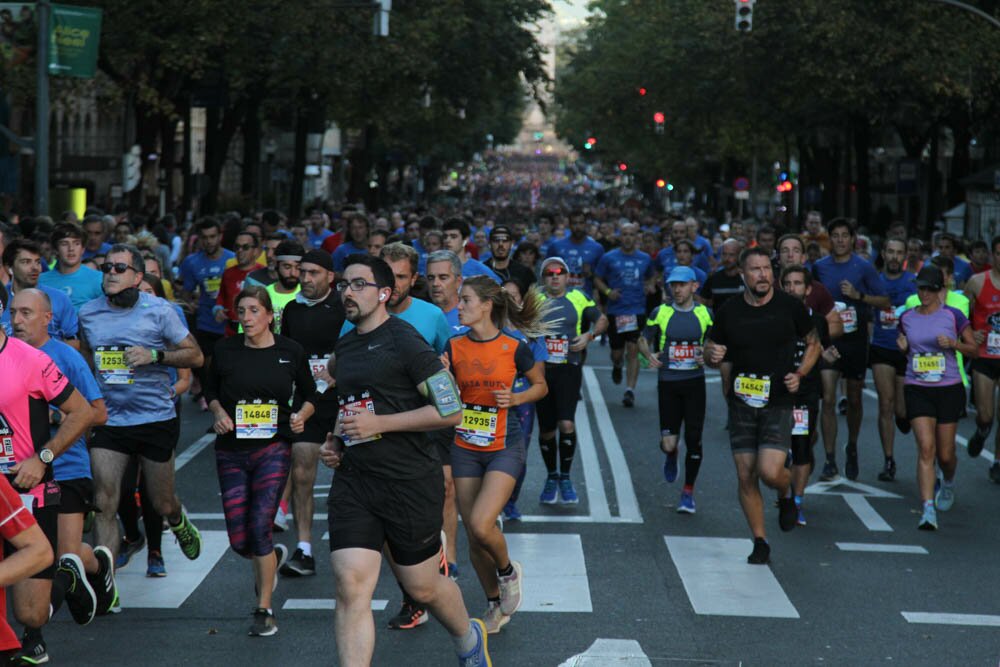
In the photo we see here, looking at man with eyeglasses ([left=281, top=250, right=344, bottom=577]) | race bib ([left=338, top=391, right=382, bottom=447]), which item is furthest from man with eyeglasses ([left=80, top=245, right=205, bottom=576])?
race bib ([left=338, top=391, right=382, bottom=447])

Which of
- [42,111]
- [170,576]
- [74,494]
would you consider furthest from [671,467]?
[42,111]

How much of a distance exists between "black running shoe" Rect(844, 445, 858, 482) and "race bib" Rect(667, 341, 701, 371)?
1.90m

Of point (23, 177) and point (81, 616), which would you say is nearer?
point (81, 616)

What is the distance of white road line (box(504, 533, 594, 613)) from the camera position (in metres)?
9.20

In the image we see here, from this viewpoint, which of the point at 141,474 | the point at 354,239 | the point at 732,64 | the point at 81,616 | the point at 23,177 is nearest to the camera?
the point at 81,616

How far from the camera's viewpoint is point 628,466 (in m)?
14.4

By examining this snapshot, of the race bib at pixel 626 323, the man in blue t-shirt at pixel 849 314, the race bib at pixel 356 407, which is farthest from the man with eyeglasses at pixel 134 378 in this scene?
the race bib at pixel 626 323

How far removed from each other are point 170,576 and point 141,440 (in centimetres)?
99

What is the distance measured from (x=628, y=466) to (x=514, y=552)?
3866 mm

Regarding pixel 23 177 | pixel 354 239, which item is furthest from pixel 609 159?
pixel 354 239

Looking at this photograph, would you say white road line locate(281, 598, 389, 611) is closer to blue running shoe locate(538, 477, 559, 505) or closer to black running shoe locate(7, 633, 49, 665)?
black running shoe locate(7, 633, 49, 665)

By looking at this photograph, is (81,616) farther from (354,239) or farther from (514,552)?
(354,239)

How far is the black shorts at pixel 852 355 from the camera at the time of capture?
1411 centimetres

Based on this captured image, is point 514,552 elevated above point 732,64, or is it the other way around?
point 732,64
